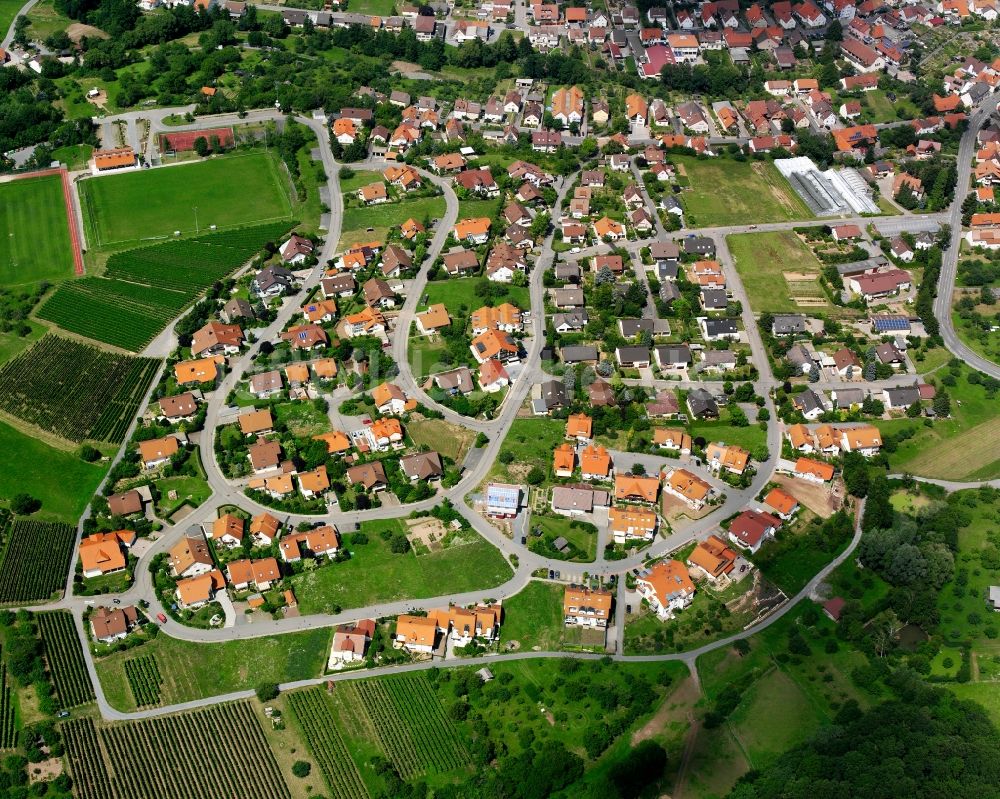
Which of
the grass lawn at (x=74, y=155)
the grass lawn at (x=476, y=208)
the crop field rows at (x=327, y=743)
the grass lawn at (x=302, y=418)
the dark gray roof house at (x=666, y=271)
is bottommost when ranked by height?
the crop field rows at (x=327, y=743)

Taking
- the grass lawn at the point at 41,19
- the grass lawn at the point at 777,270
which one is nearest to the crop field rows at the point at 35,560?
the grass lawn at the point at 777,270

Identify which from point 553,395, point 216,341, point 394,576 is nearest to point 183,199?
point 216,341

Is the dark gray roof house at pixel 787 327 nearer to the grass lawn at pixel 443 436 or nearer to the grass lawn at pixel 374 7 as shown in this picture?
the grass lawn at pixel 443 436

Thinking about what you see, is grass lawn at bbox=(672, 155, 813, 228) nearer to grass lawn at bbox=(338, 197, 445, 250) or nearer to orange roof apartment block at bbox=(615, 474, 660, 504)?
grass lawn at bbox=(338, 197, 445, 250)

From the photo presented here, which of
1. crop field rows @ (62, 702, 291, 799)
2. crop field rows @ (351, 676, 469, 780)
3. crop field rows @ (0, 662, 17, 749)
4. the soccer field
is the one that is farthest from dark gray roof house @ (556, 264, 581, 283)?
crop field rows @ (0, 662, 17, 749)

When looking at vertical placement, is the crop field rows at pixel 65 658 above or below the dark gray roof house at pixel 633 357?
below

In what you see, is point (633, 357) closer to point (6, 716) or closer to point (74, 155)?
point (6, 716)


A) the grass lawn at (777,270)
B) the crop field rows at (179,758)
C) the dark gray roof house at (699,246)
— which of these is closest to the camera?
the crop field rows at (179,758)

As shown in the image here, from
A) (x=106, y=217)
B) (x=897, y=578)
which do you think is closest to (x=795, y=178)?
(x=897, y=578)
